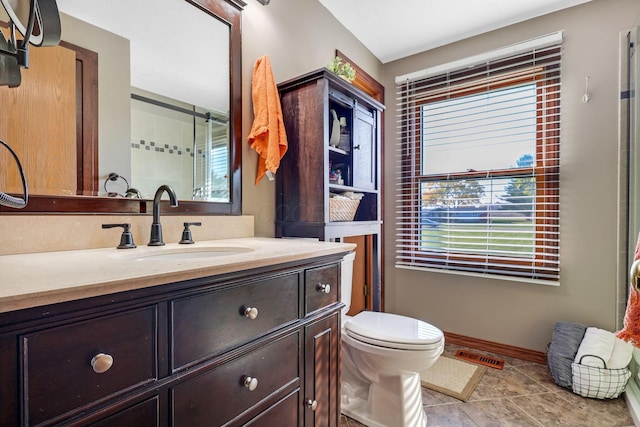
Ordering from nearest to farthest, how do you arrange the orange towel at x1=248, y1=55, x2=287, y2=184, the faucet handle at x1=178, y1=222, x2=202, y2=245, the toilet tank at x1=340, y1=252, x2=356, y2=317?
the faucet handle at x1=178, y1=222, x2=202, y2=245, the orange towel at x1=248, y1=55, x2=287, y2=184, the toilet tank at x1=340, y1=252, x2=356, y2=317

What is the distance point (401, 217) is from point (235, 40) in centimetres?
184

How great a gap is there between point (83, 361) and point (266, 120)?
1208mm

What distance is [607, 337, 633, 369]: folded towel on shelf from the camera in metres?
1.70

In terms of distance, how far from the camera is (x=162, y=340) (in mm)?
663

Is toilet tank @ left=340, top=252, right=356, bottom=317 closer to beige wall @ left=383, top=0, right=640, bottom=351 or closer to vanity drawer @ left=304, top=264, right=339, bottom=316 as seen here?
Answer: vanity drawer @ left=304, top=264, right=339, bottom=316

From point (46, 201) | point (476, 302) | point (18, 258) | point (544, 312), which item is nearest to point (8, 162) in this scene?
point (46, 201)

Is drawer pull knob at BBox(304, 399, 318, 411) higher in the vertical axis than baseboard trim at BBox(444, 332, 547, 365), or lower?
higher

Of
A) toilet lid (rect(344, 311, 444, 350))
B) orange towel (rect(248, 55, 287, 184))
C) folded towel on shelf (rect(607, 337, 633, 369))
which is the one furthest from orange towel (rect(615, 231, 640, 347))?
orange towel (rect(248, 55, 287, 184))

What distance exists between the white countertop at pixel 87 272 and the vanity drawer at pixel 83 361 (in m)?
0.07

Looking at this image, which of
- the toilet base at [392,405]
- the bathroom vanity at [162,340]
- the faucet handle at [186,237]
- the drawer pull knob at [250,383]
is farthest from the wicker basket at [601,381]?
the faucet handle at [186,237]

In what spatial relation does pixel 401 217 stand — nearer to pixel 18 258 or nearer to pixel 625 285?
pixel 625 285

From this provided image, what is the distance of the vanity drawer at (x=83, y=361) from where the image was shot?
19.9 inches

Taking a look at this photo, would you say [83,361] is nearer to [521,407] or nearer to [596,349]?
[521,407]

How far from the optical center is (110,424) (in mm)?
592
